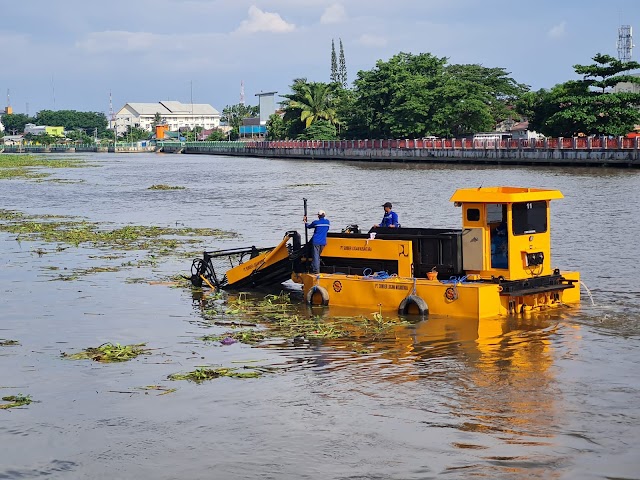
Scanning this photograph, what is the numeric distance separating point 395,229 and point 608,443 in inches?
354

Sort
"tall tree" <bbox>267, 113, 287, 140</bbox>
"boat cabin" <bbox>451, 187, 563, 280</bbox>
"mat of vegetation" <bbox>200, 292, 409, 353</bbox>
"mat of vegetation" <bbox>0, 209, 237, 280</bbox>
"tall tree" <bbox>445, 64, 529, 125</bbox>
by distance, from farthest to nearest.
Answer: "tall tree" <bbox>267, 113, 287, 140</bbox> → "tall tree" <bbox>445, 64, 529, 125</bbox> → "mat of vegetation" <bbox>0, 209, 237, 280</bbox> → "boat cabin" <bbox>451, 187, 563, 280</bbox> → "mat of vegetation" <bbox>200, 292, 409, 353</bbox>

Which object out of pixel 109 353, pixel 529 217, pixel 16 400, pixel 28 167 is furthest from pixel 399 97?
pixel 16 400

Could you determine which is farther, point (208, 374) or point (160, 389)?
point (208, 374)

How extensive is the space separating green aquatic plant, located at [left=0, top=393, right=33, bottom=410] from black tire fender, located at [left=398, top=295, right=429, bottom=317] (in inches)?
291

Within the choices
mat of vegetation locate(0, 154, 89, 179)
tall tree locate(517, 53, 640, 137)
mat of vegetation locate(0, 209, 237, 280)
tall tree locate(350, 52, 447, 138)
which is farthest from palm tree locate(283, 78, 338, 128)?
mat of vegetation locate(0, 209, 237, 280)

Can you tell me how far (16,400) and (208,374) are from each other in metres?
2.73

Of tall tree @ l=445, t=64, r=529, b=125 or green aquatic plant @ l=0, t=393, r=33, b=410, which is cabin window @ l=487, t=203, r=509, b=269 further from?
tall tree @ l=445, t=64, r=529, b=125

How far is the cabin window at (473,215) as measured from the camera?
60.1ft

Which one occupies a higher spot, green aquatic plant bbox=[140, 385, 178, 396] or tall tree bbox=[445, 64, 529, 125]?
tall tree bbox=[445, 64, 529, 125]

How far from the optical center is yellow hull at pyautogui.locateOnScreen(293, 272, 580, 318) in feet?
58.5

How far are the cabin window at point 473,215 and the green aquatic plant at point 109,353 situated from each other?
6323mm

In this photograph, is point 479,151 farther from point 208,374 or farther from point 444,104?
point 208,374

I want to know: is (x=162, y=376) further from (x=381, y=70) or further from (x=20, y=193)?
(x=381, y=70)

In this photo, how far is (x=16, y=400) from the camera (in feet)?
44.4
